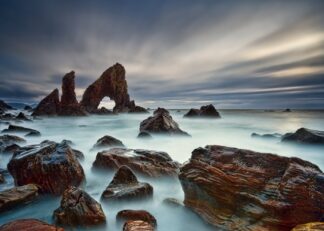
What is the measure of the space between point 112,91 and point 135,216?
65222mm

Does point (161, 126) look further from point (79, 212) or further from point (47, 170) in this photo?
point (79, 212)

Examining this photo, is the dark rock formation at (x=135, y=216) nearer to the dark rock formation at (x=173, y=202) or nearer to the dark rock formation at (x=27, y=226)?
the dark rock formation at (x=173, y=202)

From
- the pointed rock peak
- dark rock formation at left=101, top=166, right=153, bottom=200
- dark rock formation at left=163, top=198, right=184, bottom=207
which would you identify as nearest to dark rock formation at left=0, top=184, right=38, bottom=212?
dark rock formation at left=101, top=166, right=153, bottom=200

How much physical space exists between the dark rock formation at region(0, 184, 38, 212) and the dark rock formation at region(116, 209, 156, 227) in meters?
2.44

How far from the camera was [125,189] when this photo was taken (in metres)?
5.31

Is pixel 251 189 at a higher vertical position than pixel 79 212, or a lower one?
higher

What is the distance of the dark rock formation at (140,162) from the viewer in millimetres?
6777

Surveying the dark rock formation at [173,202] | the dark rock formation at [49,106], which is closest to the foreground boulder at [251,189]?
the dark rock formation at [173,202]

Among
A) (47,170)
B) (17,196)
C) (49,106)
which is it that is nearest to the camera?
(17,196)

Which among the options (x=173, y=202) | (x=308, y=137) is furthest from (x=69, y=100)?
(x=173, y=202)

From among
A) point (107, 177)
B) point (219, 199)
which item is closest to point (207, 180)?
point (219, 199)

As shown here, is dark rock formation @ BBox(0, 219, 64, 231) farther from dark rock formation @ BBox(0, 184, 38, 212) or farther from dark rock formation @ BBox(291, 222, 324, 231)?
dark rock formation @ BBox(291, 222, 324, 231)

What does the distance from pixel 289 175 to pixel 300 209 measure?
0.59 metres

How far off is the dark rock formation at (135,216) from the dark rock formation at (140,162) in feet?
7.50
